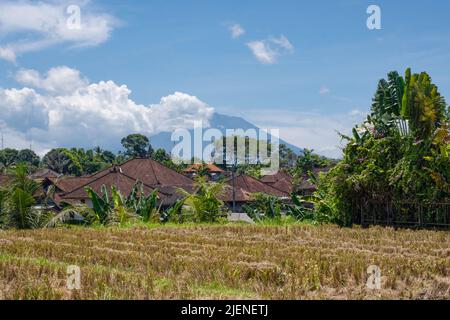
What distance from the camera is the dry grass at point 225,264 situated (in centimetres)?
692

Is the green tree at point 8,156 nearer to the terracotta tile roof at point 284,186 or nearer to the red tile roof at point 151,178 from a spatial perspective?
the red tile roof at point 151,178

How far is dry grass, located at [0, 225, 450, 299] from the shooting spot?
22.7ft

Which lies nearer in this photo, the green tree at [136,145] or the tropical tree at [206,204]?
the tropical tree at [206,204]

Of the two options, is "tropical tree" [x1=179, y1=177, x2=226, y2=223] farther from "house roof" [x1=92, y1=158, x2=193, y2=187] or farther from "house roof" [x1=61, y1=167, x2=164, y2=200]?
"house roof" [x1=92, y1=158, x2=193, y2=187]

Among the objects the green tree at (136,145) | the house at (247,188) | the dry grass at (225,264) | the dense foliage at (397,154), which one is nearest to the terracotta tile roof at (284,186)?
the house at (247,188)

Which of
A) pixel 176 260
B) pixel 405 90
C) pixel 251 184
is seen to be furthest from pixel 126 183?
pixel 176 260

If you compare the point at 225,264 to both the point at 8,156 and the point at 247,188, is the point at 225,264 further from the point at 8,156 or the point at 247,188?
the point at 8,156

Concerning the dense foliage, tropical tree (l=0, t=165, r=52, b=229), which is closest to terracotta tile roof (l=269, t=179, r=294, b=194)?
the dense foliage

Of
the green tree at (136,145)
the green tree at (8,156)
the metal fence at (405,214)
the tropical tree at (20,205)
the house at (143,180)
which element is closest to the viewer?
the metal fence at (405,214)

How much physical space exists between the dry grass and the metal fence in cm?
185

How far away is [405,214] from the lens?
56.8 feet

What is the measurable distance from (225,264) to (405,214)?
33.3ft

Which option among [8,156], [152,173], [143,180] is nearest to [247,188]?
[152,173]

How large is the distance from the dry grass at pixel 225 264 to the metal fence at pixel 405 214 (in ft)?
6.08
